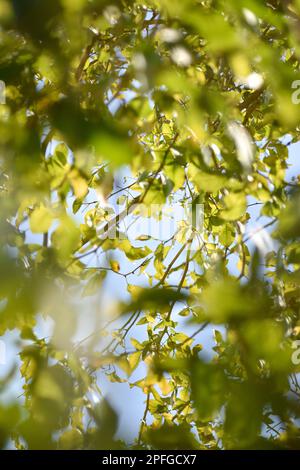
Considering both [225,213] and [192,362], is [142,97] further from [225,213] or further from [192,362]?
[192,362]

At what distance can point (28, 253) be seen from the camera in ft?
3.35

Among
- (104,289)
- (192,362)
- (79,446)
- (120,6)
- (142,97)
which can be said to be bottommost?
(79,446)

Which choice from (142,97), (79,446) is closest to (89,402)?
(79,446)

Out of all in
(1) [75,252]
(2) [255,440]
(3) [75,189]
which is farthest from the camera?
(1) [75,252]

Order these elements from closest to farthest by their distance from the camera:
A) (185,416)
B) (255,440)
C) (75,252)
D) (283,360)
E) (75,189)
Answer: (283,360) → (255,440) → (75,189) → (75,252) → (185,416)

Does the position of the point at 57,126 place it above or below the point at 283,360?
above

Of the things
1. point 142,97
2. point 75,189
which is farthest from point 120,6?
point 75,189

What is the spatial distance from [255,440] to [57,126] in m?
0.56

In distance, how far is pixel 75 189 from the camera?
938 millimetres

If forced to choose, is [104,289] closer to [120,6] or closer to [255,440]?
[255,440]

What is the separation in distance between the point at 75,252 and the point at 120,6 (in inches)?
19.2

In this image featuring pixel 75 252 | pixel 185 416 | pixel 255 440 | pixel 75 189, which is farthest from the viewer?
pixel 185 416

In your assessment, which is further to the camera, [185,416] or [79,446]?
[185,416]

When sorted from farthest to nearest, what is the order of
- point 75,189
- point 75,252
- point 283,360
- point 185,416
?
→ 1. point 185,416
2. point 75,252
3. point 75,189
4. point 283,360
